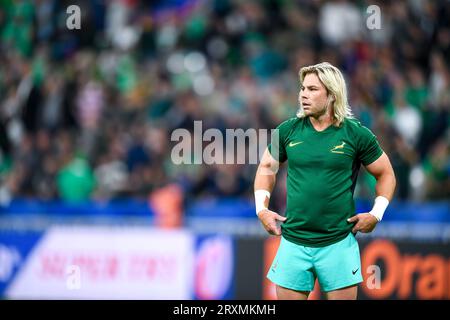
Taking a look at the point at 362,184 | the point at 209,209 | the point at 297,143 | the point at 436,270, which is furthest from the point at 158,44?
the point at 297,143

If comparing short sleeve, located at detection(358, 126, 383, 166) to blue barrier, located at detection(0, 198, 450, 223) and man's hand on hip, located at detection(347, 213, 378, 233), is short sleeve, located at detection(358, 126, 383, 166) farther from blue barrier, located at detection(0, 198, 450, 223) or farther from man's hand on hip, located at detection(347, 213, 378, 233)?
blue barrier, located at detection(0, 198, 450, 223)

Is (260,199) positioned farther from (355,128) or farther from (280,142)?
(355,128)

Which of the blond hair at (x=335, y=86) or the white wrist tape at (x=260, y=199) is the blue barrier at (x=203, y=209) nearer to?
the white wrist tape at (x=260, y=199)

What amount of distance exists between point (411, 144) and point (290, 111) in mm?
1983

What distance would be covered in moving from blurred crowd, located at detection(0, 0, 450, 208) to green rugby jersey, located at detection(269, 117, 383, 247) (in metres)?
5.46

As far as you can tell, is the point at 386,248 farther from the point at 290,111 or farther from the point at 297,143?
the point at 297,143

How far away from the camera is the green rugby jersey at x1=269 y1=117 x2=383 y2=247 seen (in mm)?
6473

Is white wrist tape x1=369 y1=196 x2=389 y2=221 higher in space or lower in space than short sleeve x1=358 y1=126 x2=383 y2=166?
lower

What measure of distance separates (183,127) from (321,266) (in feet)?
27.6

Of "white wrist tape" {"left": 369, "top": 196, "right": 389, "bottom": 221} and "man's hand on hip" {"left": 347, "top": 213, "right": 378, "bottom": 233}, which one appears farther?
"white wrist tape" {"left": 369, "top": 196, "right": 389, "bottom": 221}

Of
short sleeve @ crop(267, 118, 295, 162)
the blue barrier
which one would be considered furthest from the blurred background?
short sleeve @ crop(267, 118, 295, 162)

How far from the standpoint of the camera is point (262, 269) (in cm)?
1237

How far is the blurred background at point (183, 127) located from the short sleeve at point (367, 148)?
5.03 meters

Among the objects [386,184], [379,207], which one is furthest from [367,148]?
[379,207]
